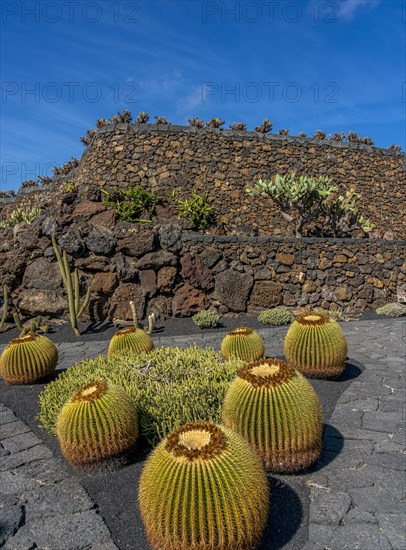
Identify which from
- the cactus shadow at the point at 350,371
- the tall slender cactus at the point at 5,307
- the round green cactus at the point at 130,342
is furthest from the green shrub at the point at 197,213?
the cactus shadow at the point at 350,371

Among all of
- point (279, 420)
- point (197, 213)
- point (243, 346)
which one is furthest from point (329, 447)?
point (197, 213)

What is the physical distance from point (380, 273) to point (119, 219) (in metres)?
8.41

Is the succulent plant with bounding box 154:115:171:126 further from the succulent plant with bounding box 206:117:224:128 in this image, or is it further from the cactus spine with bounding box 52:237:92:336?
the cactus spine with bounding box 52:237:92:336

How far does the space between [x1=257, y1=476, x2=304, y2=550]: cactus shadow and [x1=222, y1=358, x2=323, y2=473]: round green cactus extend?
196mm

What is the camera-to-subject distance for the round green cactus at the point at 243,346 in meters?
6.58

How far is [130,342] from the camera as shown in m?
6.87

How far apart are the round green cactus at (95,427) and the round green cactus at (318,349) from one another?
10.2ft

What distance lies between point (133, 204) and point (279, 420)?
1080cm

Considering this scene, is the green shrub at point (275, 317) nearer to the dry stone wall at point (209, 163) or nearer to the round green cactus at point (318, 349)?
the round green cactus at point (318, 349)

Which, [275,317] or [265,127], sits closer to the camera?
[275,317]

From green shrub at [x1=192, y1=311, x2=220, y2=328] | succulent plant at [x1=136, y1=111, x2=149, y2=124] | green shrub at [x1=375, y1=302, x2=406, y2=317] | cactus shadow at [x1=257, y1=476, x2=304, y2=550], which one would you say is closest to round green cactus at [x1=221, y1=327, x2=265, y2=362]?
cactus shadow at [x1=257, y1=476, x2=304, y2=550]

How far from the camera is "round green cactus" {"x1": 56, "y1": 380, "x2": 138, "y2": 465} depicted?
3725 millimetres

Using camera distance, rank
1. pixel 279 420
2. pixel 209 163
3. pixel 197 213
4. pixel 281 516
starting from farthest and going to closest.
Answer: pixel 209 163
pixel 197 213
pixel 279 420
pixel 281 516

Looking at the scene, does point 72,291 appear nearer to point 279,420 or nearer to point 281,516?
point 279,420
